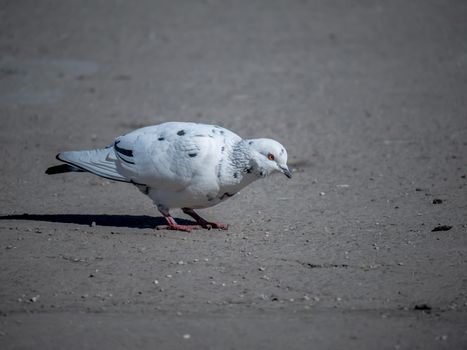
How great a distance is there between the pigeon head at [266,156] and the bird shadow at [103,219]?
98cm

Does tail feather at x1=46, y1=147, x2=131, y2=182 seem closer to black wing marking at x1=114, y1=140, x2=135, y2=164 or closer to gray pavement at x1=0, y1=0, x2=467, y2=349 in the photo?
black wing marking at x1=114, y1=140, x2=135, y2=164

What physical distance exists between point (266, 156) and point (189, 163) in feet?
1.83

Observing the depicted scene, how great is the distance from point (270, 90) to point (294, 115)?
102 cm

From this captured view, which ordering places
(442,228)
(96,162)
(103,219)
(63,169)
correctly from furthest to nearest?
(103,219) < (63,169) < (96,162) < (442,228)

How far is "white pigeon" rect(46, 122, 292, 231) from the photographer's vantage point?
5809mm

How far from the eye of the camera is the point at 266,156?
5.83m

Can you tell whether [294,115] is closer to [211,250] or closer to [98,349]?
[211,250]

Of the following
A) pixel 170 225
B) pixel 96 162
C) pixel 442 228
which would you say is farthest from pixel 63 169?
pixel 442 228

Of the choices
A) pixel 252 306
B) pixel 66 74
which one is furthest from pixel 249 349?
pixel 66 74

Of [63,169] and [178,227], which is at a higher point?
[63,169]

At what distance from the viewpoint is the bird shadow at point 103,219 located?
20.7ft

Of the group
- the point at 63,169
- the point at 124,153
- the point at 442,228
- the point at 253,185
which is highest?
the point at 124,153

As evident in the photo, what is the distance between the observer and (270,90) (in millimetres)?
10391

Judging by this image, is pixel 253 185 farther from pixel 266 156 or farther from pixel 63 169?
pixel 63 169
